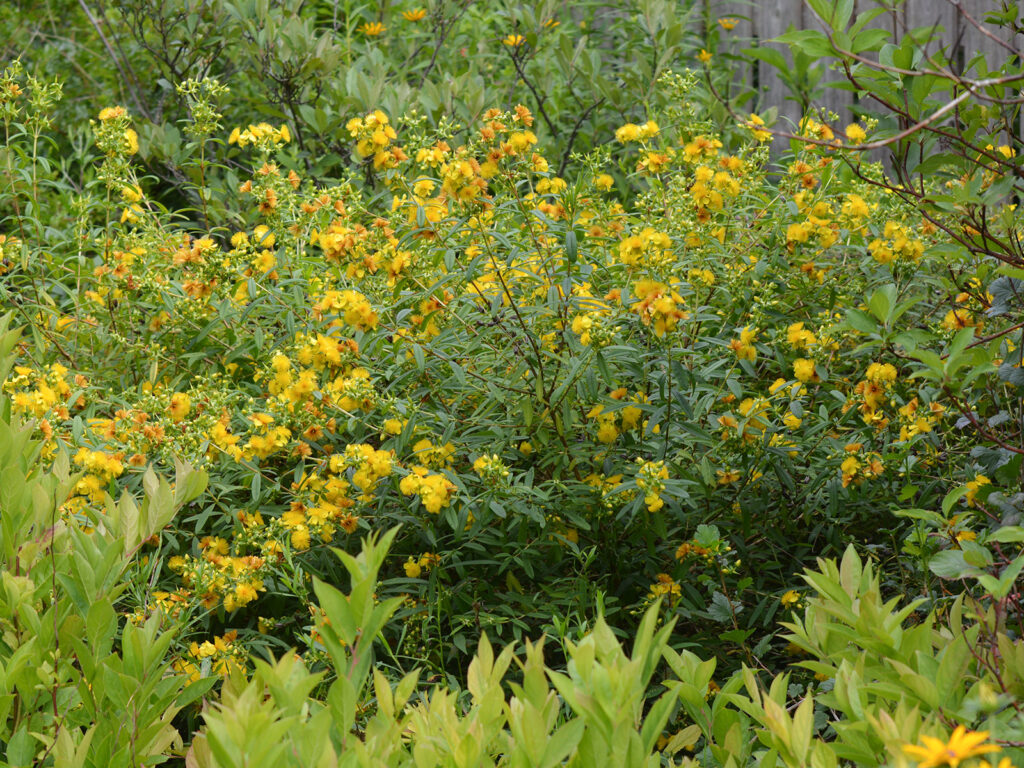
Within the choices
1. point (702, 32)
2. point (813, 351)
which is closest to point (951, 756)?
point (813, 351)

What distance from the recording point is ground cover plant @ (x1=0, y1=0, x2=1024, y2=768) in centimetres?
158

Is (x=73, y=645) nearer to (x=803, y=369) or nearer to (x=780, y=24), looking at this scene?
(x=803, y=369)

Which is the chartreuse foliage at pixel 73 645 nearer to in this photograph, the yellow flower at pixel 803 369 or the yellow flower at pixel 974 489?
the yellow flower at pixel 974 489

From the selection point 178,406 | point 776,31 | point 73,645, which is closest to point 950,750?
point 73,645

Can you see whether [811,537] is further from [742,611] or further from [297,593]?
[297,593]

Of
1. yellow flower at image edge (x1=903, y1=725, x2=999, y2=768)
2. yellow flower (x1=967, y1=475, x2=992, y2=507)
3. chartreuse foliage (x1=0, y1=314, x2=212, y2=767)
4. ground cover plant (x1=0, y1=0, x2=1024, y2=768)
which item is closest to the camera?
yellow flower at image edge (x1=903, y1=725, x2=999, y2=768)

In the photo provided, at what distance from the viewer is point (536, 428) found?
261 centimetres

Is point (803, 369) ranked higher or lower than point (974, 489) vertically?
lower

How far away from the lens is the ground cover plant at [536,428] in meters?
1.58

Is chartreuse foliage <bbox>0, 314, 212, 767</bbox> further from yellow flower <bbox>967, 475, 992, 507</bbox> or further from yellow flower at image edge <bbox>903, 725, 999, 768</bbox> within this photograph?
yellow flower <bbox>967, 475, 992, 507</bbox>

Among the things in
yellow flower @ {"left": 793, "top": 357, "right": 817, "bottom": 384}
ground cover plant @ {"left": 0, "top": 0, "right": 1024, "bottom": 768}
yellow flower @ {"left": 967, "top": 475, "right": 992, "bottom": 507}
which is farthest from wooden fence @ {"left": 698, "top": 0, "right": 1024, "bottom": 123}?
yellow flower @ {"left": 967, "top": 475, "right": 992, "bottom": 507}

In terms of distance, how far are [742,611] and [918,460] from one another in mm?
579

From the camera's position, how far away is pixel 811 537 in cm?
264

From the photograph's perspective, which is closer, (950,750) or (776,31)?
(950,750)
